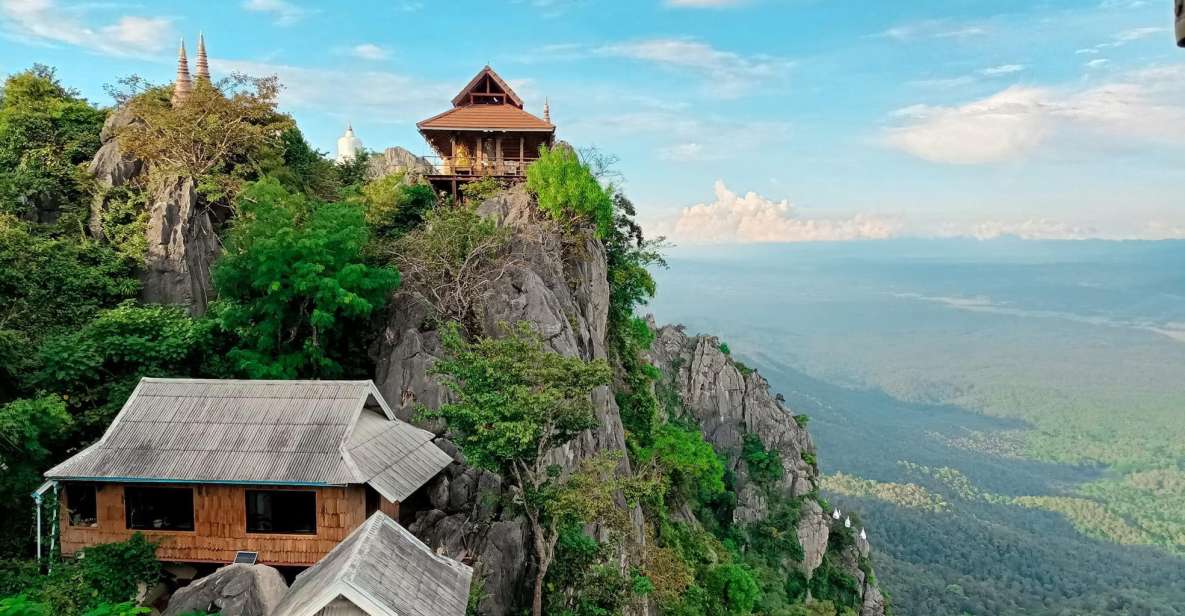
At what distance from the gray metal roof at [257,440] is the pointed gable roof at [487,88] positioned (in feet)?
58.9

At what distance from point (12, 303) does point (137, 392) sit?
6.80m

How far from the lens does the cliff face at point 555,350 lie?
1563cm

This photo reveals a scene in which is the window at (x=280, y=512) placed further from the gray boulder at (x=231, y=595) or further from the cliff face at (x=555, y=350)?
the cliff face at (x=555, y=350)

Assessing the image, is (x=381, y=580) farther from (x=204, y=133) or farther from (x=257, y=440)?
(x=204, y=133)

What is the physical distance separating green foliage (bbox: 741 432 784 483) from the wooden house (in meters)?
29.7

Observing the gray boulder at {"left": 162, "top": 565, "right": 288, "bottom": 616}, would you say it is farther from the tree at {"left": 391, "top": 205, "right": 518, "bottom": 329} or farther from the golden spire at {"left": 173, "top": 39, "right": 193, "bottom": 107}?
the golden spire at {"left": 173, "top": 39, "right": 193, "bottom": 107}

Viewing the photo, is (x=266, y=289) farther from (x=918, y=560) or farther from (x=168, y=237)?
(x=918, y=560)

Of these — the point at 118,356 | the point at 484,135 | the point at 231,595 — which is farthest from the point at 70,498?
the point at 484,135

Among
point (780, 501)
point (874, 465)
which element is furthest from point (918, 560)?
point (874, 465)

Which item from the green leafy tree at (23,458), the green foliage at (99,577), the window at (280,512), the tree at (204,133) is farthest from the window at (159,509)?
the tree at (204,133)

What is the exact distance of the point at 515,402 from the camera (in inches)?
546

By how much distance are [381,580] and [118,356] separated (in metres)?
11.6

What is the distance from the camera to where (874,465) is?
425 feet

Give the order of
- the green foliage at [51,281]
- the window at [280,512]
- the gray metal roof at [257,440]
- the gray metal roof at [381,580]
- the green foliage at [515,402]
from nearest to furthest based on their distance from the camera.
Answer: the gray metal roof at [381,580] < the green foliage at [515,402] < the gray metal roof at [257,440] < the window at [280,512] < the green foliage at [51,281]
